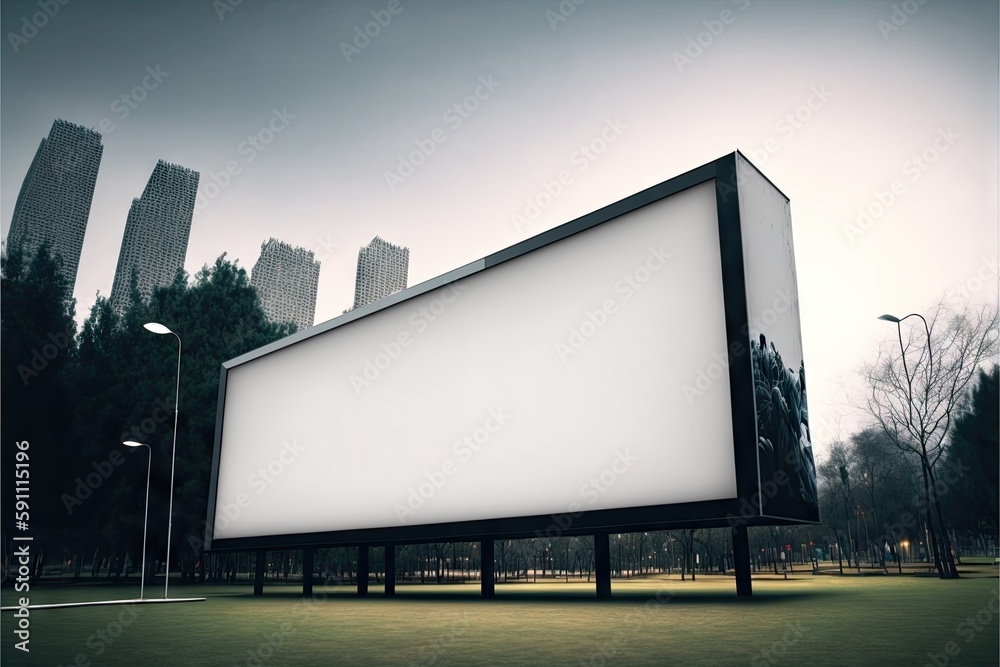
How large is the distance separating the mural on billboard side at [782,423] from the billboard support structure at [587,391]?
0.07 metres

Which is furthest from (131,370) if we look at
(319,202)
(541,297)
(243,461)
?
(541,297)

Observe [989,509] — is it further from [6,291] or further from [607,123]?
[6,291]

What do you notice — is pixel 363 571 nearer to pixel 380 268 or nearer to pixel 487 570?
pixel 487 570

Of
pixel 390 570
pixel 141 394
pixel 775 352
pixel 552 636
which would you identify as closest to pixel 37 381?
pixel 141 394

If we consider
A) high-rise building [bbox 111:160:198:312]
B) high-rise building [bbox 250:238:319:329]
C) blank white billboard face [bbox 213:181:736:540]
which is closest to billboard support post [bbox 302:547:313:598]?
blank white billboard face [bbox 213:181:736:540]

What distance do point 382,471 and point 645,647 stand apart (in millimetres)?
13273

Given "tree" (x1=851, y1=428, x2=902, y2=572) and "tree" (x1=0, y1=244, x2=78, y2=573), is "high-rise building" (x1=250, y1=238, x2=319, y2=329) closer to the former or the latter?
"tree" (x1=0, y1=244, x2=78, y2=573)

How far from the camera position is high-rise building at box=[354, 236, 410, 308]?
109 metres

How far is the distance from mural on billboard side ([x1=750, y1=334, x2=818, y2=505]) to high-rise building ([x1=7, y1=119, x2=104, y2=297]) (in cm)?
10787

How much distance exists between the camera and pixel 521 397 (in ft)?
57.1

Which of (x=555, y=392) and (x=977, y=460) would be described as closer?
(x=555, y=392)

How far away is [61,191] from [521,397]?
126 metres

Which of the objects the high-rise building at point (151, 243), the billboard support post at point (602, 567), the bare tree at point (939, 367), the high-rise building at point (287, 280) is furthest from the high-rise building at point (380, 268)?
the billboard support post at point (602, 567)

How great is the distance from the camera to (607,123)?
18.8 metres
